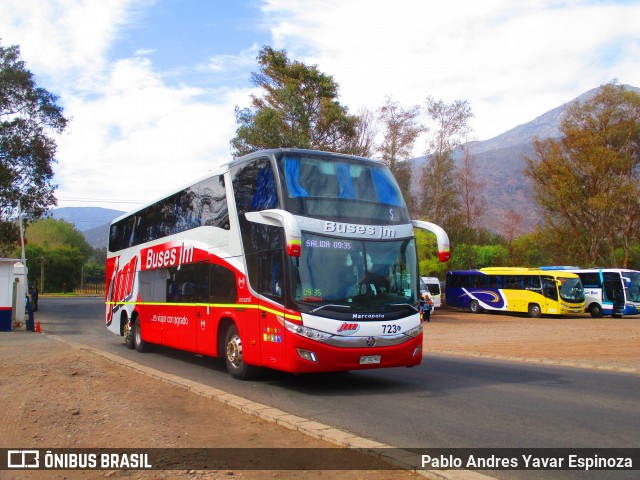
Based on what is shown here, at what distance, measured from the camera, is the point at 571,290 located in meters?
39.4

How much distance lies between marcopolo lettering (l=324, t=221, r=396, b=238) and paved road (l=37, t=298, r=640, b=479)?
105 inches

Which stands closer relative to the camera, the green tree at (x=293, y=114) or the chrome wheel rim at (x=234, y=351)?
the chrome wheel rim at (x=234, y=351)

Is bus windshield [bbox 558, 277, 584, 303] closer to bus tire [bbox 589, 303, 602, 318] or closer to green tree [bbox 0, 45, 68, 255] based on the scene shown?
bus tire [bbox 589, 303, 602, 318]

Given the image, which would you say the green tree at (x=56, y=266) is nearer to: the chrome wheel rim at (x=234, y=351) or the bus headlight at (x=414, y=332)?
the chrome wheel rim at (x=234, y=351)

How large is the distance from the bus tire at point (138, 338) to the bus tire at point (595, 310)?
32.4m

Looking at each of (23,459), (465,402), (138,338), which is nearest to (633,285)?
(138,338)

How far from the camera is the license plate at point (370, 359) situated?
33.3 feet

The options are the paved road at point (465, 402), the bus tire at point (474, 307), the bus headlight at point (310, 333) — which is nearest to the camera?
the paved road at point (465, 402)

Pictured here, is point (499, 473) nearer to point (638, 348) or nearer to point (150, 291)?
point (150, 291)

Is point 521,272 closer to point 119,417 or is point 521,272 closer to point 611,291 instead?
point 611,291

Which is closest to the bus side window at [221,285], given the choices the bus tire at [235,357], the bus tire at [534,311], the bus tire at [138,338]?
the bus tire at [235,357]

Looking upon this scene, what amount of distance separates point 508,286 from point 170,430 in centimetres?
3828

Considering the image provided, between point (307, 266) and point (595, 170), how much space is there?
4813cm

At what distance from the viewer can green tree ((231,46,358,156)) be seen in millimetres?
33562
